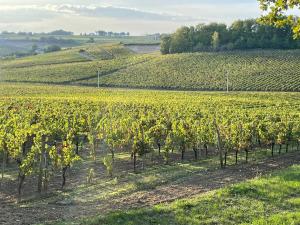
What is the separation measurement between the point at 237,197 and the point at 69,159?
28.5 feet

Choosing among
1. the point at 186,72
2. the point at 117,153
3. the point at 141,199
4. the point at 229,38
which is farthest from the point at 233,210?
the point at 229,38

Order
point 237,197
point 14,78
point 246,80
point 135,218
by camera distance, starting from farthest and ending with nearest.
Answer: point 14,78 → point 246,80 → point 237,197 → point 135,218

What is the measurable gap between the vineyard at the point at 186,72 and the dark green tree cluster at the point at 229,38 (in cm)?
651

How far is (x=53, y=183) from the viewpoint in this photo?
21797 mm

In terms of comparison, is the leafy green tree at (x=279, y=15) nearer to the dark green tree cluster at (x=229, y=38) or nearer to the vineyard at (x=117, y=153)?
the vineyard at (x=117, y=153)

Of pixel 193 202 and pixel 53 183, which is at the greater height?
pixel 193 202

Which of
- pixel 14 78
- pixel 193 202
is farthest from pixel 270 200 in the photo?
pixel 14 78

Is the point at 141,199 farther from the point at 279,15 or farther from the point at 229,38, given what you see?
the point at 229,38

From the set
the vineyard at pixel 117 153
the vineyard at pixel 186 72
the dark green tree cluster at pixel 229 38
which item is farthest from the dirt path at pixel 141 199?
the dark green tree cluster at pixel 229 38

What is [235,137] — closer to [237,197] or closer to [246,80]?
[237,197]

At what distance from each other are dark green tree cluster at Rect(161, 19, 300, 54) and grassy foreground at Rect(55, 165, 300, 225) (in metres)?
110

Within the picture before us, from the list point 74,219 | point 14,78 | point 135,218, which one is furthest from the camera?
point 14,78

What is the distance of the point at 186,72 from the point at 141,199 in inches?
3494

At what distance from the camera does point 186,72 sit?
344 ft
